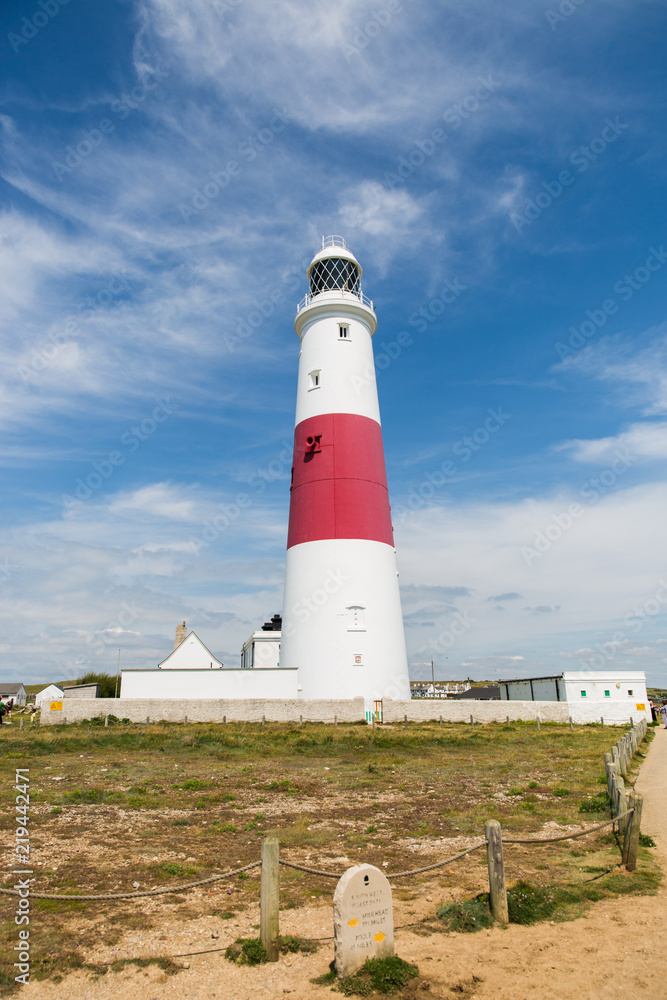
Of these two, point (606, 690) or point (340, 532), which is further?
point (606, 690)

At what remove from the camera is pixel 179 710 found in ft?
93.8

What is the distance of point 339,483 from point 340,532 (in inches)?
94.7

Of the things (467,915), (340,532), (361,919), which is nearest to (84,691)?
(340,532)

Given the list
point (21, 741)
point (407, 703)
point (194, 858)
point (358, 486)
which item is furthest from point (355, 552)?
point (194, 858)

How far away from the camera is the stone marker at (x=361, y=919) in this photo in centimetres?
632

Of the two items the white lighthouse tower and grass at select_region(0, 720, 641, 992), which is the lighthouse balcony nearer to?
the white lighthouse tower

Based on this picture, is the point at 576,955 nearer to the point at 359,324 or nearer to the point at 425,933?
the point at 425,933

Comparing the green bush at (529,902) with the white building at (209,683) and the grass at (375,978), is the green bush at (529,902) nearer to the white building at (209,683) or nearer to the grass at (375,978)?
the grass at (375,978)

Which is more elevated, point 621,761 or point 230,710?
point 230,710

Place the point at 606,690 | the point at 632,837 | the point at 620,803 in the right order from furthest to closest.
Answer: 1. the point at 606,690
2. the point at 620,803
3. the point at 632,837

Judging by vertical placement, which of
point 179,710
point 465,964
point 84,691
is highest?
A: point 84,691

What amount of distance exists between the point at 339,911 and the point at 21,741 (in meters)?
20.8

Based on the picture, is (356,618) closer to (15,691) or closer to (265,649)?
(265,649)

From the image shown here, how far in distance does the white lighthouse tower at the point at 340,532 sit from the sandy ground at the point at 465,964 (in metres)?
20.8
